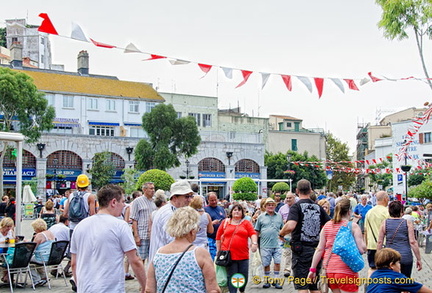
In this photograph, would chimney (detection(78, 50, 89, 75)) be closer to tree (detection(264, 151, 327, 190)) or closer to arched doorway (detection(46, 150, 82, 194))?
arched doorway (detection(46, 150, 82, 194))

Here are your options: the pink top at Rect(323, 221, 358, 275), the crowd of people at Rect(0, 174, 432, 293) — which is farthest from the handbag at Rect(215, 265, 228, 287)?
the pink top at Rect(323, 221, 358, 275)

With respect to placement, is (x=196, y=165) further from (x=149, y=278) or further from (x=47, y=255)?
(x=149, y=278)

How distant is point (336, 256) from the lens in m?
6.57

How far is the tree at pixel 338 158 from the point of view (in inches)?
2891

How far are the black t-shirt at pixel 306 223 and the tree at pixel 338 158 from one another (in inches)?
2603

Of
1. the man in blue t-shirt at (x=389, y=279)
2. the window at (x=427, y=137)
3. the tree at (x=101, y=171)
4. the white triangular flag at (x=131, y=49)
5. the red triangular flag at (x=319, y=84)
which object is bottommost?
the man in blue t-shirt at (x=389, y=279)

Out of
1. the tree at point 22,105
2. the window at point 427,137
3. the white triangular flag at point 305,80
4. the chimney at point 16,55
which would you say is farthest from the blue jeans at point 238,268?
the chimney at point 16,55

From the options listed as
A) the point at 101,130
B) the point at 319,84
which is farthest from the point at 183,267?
the point at 101,130

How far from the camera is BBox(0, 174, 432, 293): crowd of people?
4.50 m

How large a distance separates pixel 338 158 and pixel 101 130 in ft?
114

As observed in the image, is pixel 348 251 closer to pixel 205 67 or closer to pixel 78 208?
pixel 78 208

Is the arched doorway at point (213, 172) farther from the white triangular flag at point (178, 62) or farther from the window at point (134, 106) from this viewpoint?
the white triangular flag at point (178, 62)

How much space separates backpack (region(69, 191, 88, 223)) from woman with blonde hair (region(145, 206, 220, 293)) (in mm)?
6419

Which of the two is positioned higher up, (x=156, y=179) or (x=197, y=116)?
(x=197, y=116)
